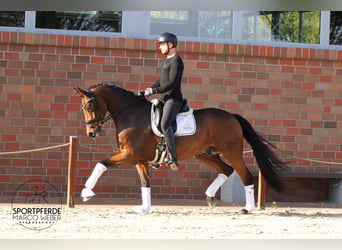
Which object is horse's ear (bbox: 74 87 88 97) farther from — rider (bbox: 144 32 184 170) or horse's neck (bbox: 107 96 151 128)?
rider (bbox: 144 32 184 170)

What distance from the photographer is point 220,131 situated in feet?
31.2

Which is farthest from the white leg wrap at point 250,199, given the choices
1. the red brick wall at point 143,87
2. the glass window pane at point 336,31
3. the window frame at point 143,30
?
the glass window pane at point 336,31

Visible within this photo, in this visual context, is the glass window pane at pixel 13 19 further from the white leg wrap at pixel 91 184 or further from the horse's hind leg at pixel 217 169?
the horse's hind leg at pixel 217 169

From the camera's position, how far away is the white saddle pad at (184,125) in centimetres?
923

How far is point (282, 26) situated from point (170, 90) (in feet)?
13.6

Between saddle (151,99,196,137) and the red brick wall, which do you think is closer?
saddle (151,99,196,137)

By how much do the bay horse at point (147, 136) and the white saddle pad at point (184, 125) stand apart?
0.27ft

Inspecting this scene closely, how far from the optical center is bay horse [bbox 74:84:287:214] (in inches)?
363

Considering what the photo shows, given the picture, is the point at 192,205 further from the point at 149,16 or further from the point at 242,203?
the point at 149,16

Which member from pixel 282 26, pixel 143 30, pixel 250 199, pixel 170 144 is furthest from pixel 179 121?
pixel 282 26

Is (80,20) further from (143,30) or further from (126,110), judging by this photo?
(126,110)
